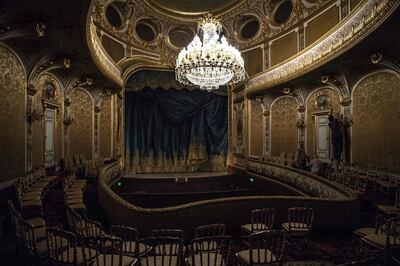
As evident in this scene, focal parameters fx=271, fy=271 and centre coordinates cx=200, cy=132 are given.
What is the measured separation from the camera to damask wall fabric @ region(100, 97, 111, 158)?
12.8 meters

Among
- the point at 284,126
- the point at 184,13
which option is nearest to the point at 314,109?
the point at 284,126

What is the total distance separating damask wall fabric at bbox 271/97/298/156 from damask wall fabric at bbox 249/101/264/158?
702 mm

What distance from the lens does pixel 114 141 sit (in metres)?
13.2

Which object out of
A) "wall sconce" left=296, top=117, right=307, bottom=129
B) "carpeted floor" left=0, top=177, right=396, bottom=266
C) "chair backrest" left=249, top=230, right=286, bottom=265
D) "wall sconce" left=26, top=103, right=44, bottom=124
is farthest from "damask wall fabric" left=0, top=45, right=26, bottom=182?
"wall sconce" left=296, top=117, right=307, bottom=129

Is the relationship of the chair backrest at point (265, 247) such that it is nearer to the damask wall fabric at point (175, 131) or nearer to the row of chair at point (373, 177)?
the row of chair at point (373, 177)

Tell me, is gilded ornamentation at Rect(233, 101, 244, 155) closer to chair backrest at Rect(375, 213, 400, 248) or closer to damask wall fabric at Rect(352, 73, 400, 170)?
damask wall fabric at Rect(352, 73, 400, 170)

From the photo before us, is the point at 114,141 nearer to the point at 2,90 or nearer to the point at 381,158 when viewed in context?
the point at 2,90

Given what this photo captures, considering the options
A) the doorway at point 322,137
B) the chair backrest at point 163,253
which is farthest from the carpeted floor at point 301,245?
the doorway at point 322,137

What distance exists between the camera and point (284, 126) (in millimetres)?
13820

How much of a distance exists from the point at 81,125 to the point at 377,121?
459 inches

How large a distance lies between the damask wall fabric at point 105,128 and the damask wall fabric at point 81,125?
0.66 m

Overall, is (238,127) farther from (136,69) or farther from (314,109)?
(136,69)

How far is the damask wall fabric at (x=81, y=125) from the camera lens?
37.4 feet

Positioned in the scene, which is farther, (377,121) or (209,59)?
(377,121)
